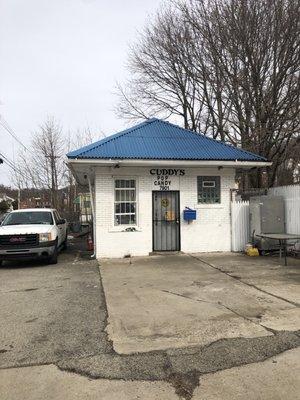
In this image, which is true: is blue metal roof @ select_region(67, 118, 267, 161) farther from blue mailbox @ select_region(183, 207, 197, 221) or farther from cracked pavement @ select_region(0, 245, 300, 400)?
cracked pavement @ select_region(0, 245, 300, 400)

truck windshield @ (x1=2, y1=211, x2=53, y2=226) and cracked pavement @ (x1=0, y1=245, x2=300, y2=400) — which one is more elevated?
truck windshield @ (x1=2, y1=211, x2=53, y2=226)

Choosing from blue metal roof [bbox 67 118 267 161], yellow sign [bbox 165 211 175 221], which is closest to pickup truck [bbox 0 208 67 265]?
blue metal roof [bbox 67 118 267 161]

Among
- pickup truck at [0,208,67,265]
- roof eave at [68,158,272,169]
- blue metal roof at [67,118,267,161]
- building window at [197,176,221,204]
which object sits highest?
blue metal roof at [67,118,267,161]

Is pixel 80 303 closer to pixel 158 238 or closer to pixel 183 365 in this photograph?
pixel 183 365

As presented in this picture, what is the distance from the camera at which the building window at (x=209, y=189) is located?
16.2m

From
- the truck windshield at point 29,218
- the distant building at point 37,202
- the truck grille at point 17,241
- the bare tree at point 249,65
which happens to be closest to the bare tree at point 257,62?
the bare tree at point 249,65

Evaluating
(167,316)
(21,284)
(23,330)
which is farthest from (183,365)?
(21,284)

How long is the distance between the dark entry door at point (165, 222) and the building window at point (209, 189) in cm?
93

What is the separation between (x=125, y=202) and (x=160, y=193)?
1.30 metres

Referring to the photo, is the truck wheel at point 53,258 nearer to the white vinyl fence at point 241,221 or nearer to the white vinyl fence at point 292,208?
the white vinyl fence at point 241,221

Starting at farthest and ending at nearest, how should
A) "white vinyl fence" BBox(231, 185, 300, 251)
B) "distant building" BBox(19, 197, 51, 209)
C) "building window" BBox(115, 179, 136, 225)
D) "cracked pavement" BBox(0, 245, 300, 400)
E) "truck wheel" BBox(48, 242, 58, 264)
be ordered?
"distant building" BBox(19, 197, 51, 209)
"white vinyl fence" BBox(231, 185, 300, 251)
"building window" BBox(115, 179, 136, 225)
"truck wheel" BBox(48, 242, 58, 264)
"cracked pavement" BBox(0, 245, 300, 400)

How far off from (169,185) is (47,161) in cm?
2209

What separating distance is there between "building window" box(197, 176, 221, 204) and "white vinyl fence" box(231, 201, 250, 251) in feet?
2.29

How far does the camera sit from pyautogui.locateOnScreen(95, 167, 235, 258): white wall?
1538cm
